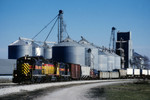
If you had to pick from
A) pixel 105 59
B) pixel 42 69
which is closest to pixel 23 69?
pixel 42 69

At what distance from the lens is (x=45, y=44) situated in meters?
149

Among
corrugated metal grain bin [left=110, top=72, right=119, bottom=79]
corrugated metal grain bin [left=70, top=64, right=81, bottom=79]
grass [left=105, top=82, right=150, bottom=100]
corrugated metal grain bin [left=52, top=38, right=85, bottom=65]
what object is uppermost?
corrugated metal grain bin [left=52, top=38, right=85, bottom=65]

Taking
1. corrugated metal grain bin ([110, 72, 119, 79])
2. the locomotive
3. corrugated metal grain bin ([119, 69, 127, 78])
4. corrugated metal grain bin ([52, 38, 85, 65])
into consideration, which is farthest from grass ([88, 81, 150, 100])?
corrugated metal grain bin ([52, 38, 85, 65])

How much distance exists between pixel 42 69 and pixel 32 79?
353 cm

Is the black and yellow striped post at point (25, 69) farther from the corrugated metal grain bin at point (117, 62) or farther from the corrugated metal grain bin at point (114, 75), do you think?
the corrugated metal grain bin at point (117, 62)

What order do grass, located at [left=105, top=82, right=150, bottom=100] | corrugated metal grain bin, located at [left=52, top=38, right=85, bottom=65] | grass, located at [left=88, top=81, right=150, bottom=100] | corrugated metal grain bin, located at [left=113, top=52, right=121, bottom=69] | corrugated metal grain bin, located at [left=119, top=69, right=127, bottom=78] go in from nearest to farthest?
grass, located at [left=88, top=81, right=150, bottom=100] < grass, located at [left=105, top=82, right=150, bottom=100] < corrugated metal grain bin, located at [left=119, top=69, right=127, bottom=78] < corrugated metal grain bin, located at [left=52, top=38, right=85, bottom=65] < corrugated metal grain bin, located at [left=113, top=52, right=121, bottom=69]

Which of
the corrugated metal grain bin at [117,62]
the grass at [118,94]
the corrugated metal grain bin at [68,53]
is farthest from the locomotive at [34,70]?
the corrugated metal grain bin at [117,62]

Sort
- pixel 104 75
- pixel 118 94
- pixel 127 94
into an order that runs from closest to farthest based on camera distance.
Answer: pixel 118 94, pixel 127 94, pixel 104 75

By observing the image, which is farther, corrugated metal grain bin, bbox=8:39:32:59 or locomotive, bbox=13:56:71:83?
corrugated metal grain bin, bbox=8:39:32:59

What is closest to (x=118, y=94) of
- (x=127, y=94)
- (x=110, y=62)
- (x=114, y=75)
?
(x=127, y=94)

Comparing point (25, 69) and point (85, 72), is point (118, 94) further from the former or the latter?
point (85, 72)

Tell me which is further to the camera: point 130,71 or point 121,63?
point 121,63

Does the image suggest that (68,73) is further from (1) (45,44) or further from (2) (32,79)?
(1) (45,44)

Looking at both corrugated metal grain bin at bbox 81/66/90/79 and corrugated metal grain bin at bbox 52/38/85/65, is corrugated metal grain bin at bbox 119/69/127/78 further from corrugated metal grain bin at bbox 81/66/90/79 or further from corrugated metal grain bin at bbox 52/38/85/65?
corrugated metal grain bin at bbox 81/66/90/79
